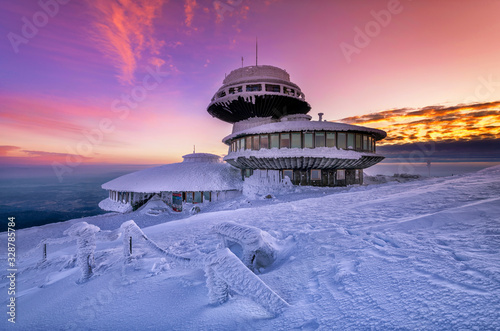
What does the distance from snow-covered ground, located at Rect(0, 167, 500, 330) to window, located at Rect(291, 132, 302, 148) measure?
1388cm

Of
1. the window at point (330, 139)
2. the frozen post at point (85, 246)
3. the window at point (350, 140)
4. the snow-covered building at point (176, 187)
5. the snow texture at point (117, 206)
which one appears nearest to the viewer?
the frozen post at point (85, 246)

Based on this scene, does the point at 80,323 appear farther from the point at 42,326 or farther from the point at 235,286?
the point at 235,286

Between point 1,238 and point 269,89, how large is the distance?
33545 mm

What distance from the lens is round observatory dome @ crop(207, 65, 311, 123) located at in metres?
29.2

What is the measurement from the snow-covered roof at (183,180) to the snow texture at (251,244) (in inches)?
779

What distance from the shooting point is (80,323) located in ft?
10.2

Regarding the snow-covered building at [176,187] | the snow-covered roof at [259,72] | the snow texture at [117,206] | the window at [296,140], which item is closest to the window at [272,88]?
the snow-covered roof at [259,72]

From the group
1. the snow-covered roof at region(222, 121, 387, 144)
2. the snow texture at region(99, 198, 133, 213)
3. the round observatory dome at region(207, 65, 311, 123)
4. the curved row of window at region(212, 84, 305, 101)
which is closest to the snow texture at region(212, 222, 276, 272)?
the snow-covered roof at region(222, 121, 387, 144)

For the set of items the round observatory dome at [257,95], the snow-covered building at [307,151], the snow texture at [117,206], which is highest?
the round observatory dome at [257,95]

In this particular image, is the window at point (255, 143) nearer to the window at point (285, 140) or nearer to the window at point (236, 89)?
the window at point (285, 140)

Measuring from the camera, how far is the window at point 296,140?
19297 millimetres

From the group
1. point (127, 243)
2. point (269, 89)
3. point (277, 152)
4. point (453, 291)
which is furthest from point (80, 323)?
point (269, 89)

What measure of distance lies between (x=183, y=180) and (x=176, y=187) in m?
1.47

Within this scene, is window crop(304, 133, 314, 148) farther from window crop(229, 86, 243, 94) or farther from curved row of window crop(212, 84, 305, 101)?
window crop(229, 86, 243, 94)
